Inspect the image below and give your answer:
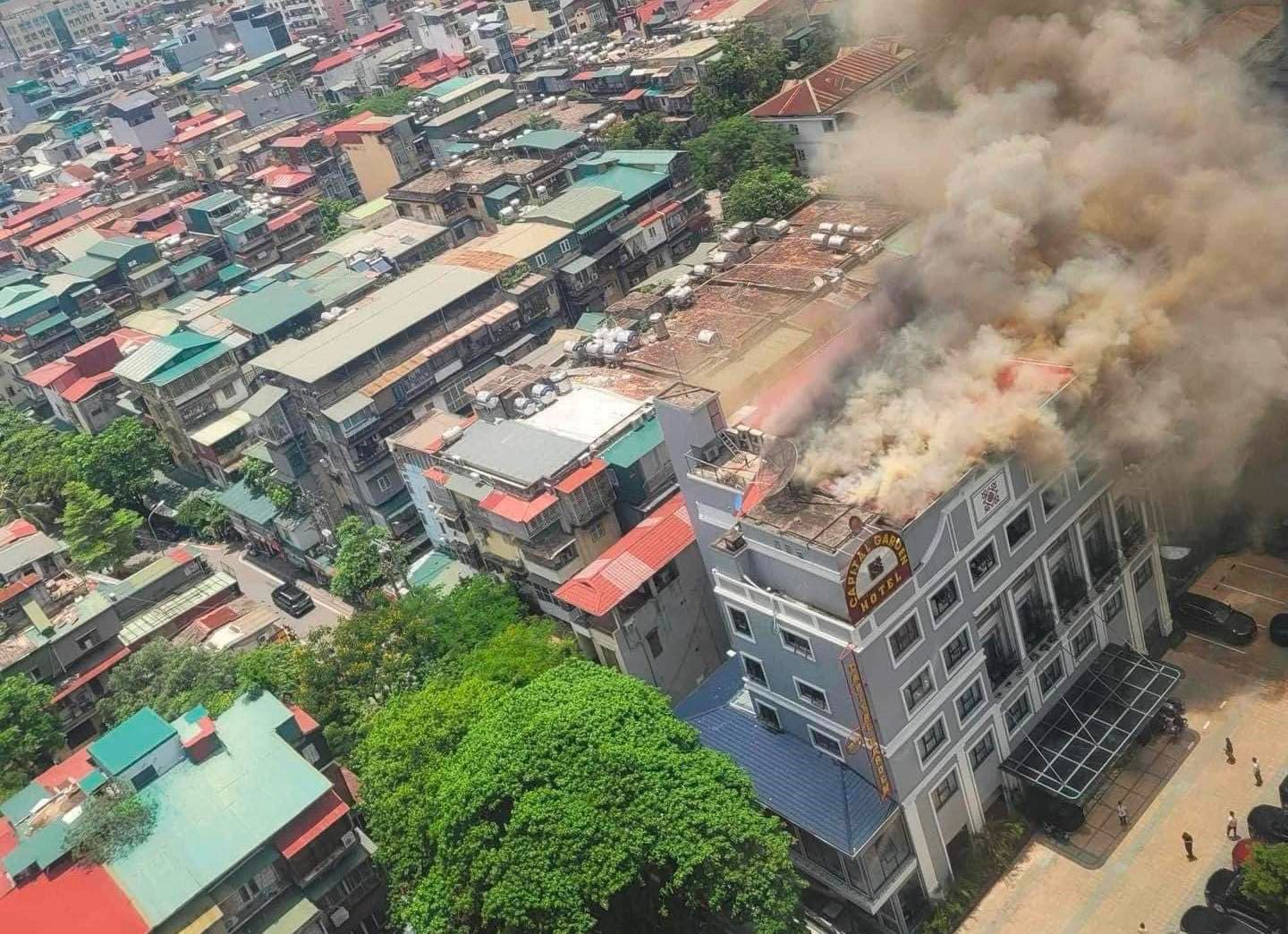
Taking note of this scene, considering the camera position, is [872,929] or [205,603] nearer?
[872,929]

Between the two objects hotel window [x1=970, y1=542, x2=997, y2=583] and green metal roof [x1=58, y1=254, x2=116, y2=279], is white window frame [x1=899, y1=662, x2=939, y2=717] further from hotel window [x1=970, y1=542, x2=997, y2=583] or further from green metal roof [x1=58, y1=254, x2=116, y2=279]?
green metal roof [x1=58, y1=254, x2=116, y2=279]

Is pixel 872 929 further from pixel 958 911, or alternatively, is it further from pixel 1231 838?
pixel 1231 838

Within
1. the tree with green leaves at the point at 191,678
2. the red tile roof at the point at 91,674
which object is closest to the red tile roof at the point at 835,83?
the tree with green leaves at the point at 191,678

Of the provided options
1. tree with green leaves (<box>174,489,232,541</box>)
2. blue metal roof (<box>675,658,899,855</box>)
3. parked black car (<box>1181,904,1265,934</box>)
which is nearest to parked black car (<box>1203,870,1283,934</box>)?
→ parked black car (<box>1181,904,1265,934</box>)

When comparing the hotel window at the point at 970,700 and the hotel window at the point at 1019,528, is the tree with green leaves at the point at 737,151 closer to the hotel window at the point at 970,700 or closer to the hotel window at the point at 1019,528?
the hotel window at the point at 1019,528

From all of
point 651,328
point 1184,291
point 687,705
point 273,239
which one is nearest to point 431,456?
point 651,328

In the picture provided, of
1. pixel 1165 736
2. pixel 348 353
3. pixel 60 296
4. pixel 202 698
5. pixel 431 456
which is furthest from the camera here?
pixel 60 296

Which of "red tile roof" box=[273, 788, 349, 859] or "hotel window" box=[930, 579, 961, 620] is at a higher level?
"hotel window" box=[930, 579, 961, 620]
